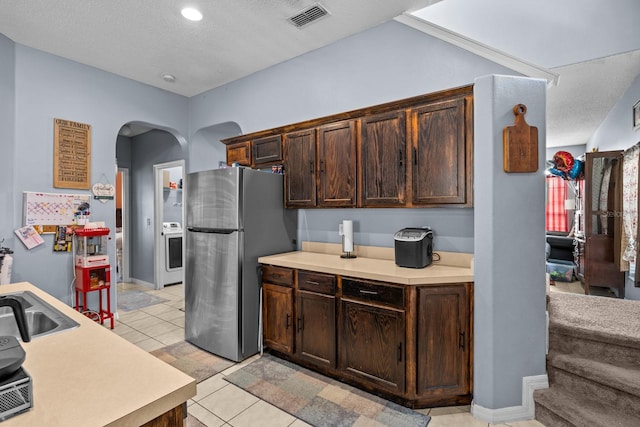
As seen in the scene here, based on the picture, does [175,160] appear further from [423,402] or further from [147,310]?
[423,402]

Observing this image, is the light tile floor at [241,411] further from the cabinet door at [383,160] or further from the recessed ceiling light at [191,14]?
the recessed ceiling light at [191,14]

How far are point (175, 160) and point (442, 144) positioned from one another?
13.7 feet

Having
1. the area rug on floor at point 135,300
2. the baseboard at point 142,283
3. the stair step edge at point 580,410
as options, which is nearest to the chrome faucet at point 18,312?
the stair step edge at point 580,410

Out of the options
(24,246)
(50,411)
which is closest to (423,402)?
(50,411)

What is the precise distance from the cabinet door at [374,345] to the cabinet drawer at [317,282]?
153 millimetres

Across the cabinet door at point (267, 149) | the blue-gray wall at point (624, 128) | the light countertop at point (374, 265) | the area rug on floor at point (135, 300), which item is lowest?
the area rug on floor at point (135, 300)

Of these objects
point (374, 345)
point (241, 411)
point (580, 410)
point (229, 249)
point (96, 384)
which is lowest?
point (241, 411)

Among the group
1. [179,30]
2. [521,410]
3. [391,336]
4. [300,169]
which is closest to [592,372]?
[521,410]

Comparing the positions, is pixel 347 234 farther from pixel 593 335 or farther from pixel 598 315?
pixel 598 315

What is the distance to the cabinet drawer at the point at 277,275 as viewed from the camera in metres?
2.73

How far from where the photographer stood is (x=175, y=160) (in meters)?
5.03

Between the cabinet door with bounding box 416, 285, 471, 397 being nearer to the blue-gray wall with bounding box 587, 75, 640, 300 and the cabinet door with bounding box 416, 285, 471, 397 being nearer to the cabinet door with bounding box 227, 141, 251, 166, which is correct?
the cabinet door with bounding box 227, 141, 251, 166

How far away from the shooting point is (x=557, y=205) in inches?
304

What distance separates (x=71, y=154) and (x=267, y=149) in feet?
7.08
